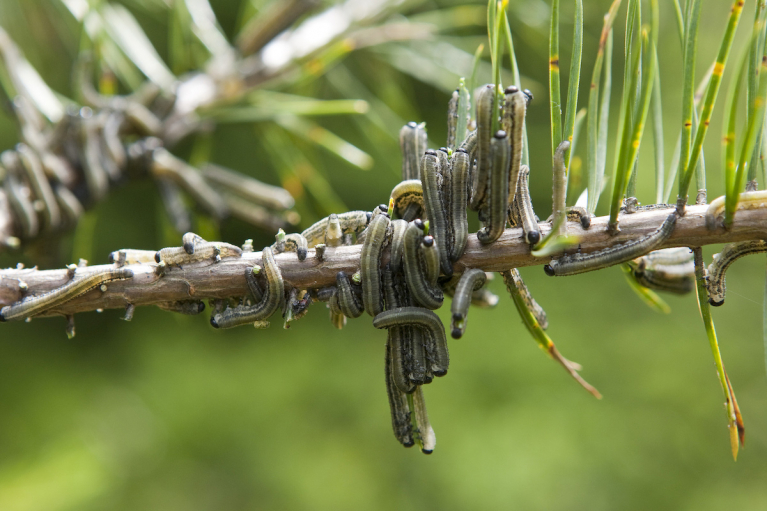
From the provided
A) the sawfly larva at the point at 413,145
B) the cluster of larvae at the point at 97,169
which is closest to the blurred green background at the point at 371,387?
the cluster of larvae at the point at 97,169

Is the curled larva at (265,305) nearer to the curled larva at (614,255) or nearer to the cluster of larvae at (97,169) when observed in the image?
the curled larva at (614,255)

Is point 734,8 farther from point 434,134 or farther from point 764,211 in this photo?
point 434,134

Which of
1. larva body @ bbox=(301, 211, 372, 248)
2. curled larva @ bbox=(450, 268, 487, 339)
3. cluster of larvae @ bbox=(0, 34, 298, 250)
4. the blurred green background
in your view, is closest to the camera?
curled larva @ bbox=(450, 268, 487, 339)

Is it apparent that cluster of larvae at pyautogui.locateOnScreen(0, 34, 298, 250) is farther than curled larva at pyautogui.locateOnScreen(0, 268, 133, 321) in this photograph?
Yes

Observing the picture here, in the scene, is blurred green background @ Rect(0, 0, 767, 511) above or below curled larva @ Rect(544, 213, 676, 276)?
below

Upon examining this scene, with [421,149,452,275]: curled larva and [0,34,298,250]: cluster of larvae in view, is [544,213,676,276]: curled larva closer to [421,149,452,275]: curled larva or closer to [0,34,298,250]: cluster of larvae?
[421,149,452,275]: curled larva

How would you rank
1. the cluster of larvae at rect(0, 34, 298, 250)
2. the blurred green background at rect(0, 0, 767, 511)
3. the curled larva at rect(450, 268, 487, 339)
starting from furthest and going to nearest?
the blurred green background at rect(0, 0, 767, 511) < the cluster of larvae at rect(0, 34, 298, 250) < the curled larva at rect(450, 268, 487, 339)

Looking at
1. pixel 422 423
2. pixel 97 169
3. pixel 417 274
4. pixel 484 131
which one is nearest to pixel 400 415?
pixel 422 423

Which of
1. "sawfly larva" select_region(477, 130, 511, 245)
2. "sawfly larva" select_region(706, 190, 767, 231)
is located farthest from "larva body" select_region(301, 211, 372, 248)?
"sawfly larva" select_region(706, 190, 767, 231)
